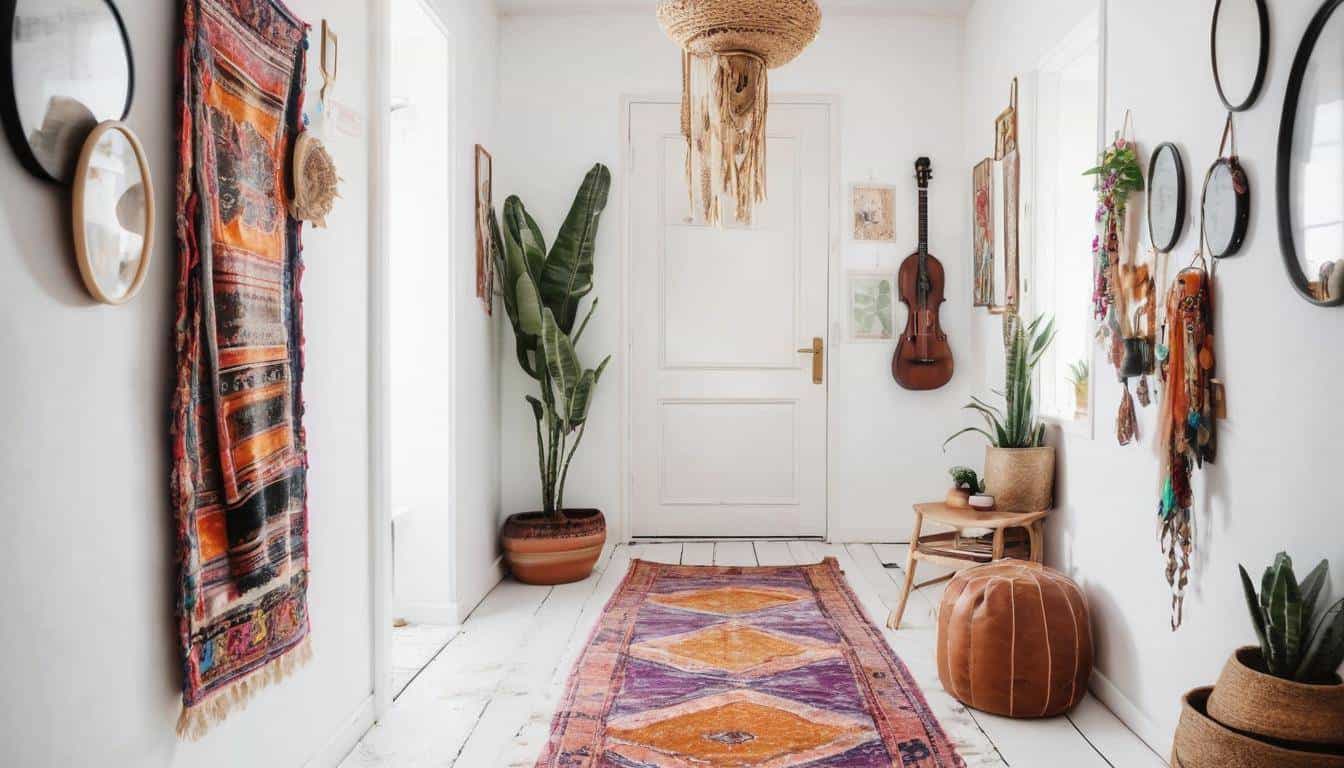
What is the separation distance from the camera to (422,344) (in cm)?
345

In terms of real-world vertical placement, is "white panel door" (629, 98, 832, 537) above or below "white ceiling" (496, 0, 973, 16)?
below

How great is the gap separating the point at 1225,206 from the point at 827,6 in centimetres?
294

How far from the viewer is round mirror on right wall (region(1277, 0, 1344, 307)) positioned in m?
1.60

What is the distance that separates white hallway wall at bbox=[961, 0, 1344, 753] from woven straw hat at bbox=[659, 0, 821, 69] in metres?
0.91

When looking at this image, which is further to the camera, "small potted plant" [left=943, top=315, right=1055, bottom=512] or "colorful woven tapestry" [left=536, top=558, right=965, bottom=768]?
"small potted plant" [left=943, top=315, right=1055, bottom=512]

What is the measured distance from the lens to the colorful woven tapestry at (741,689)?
2.27 m

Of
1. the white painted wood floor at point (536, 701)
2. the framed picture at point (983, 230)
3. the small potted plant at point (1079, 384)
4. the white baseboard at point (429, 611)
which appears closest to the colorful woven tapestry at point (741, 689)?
the white painted wood floor at point (536, 701)

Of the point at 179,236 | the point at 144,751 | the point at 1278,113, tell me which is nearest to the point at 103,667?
the point at 144,751

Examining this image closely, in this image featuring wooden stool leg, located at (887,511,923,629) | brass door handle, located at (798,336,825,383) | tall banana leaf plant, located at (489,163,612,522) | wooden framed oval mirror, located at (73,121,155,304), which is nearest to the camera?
wooden framed oval mirror, located at (73,121,155,304)

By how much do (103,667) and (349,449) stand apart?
1012 millimetres

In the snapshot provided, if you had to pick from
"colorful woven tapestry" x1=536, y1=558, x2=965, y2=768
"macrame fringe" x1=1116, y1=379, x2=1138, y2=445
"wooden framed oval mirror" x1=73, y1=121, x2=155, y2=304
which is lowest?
"colorful woven tapestry" x1=536, y1=558, x2=965, y2=768

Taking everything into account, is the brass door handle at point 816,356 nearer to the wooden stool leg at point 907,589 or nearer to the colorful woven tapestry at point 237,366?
the wooden stool leg at point 907,589

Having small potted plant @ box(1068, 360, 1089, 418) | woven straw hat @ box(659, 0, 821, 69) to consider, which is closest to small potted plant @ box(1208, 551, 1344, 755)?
woven straw hat @ box(659, 0, 821, 69)

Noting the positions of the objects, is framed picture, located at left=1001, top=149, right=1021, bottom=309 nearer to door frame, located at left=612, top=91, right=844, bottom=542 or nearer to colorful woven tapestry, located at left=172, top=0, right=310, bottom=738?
door frame, located at left=612, top=91, right=844, bottom=542
